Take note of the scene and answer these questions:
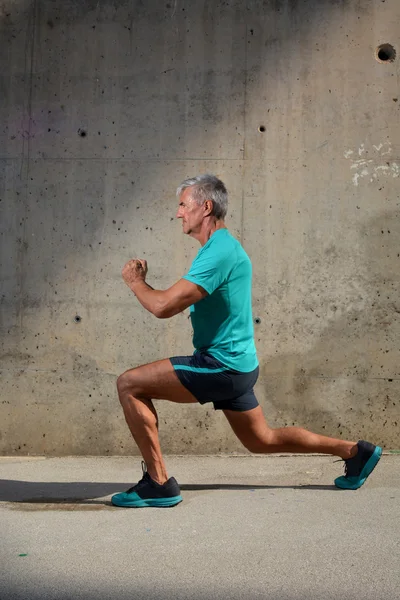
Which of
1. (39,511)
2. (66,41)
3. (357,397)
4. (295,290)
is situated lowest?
(39,511)

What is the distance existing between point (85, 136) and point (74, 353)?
4.60ft

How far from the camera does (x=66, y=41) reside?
5543 millimetres

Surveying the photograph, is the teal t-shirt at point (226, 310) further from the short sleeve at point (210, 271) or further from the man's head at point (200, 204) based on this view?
the man's head at point (200, 204)

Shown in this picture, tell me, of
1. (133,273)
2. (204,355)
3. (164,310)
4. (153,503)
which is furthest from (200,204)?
(153,503)

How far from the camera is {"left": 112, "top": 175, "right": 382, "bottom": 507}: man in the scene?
3.96m

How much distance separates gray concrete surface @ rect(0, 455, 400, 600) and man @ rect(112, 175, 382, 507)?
30cm

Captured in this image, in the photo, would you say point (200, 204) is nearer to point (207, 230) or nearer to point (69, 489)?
point (207, 230)

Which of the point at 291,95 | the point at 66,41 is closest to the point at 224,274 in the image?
the point at 291,95

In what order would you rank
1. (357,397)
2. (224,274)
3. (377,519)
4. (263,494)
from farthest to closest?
(357,397) < (263,494) < (224,274) < (377,519)

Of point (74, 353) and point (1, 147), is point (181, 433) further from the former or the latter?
point (1, 147)

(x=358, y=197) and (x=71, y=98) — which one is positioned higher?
(x=71, y=98)

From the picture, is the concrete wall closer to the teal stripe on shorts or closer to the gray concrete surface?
the gray concrete surface

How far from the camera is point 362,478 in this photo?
4320 mm

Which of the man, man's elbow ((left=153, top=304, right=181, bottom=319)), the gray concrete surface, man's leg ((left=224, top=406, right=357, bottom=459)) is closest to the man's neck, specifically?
the man
